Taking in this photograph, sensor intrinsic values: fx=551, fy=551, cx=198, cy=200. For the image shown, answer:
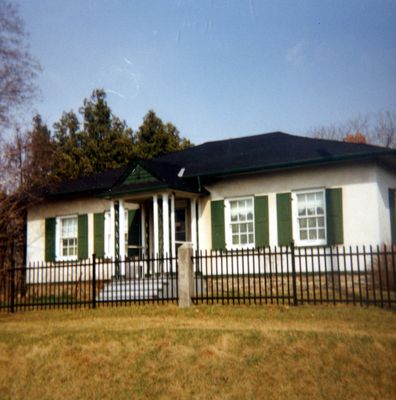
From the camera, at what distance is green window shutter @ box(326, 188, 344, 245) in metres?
15.4

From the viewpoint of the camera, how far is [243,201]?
17.3 m

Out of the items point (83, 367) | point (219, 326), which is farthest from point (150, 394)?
point (219, 326)

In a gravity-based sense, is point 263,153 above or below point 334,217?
above

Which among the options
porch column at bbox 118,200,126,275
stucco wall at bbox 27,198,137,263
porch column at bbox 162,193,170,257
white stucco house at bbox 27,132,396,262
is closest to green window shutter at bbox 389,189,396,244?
white stucco house at bbox 27,132,396,262

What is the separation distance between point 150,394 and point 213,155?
42.7ft

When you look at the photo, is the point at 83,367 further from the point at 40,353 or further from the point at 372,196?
the point at 372,196

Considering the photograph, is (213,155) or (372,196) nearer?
(372,196)

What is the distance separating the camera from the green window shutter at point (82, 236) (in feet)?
66.6

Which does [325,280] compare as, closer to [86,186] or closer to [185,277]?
[185,277]

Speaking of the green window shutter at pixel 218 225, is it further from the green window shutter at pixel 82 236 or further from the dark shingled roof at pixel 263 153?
the green window shutter at pixel 82 236

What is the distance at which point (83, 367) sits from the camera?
9.15 metres

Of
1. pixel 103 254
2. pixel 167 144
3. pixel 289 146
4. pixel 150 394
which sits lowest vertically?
pixel 150 394

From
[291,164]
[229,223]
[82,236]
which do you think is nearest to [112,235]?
[82,236]

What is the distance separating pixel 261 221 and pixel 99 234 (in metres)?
6.47
